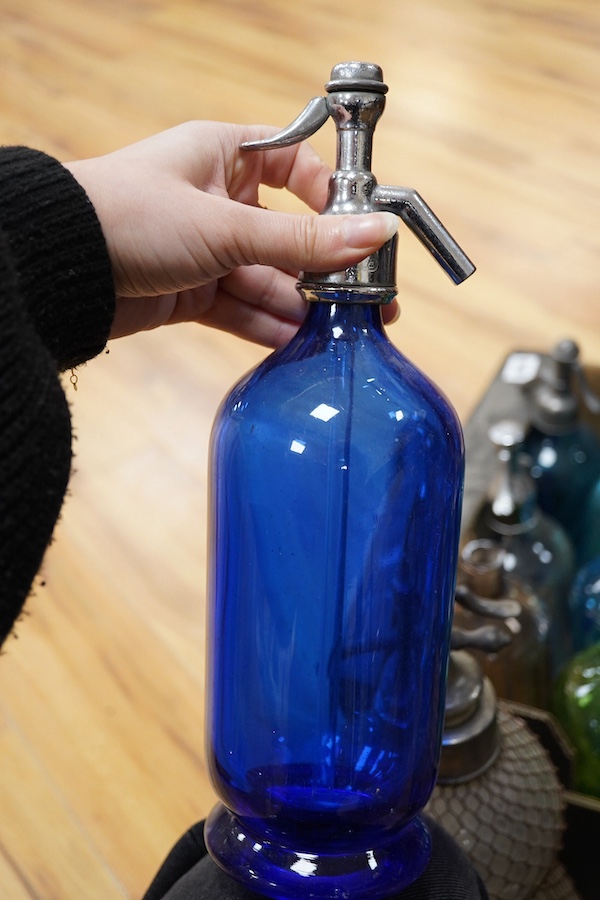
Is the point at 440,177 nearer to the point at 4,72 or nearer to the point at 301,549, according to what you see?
the point at 4,72

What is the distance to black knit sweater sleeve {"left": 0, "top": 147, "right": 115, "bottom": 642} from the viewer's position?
0.30 m

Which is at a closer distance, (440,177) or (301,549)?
(301,549)

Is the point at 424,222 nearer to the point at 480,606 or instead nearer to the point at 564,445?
the point at 480,606

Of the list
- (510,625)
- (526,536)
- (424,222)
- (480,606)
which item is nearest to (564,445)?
(526,536)

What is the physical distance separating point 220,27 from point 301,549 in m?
2.02

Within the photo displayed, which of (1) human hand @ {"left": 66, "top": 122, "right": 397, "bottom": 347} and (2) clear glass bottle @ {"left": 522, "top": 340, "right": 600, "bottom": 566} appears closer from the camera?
(1) human hand @ {"left": 66, "top": 122, "right": 397, "bottom": 347}

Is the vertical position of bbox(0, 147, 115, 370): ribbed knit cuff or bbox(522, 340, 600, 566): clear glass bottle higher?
bbox(0, 147, 115, 370): ribbed knit cuff

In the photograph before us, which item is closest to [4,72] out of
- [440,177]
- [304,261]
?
[440,177]

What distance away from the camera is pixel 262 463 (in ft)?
1.09

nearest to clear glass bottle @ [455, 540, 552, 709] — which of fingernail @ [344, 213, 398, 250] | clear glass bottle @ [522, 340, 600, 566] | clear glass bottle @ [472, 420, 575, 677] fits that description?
clear glass bottle @ [472, 420, 575, 677]

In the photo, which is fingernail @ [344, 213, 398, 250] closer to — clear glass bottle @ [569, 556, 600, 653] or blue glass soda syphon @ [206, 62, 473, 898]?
blue glass soda syphon @ [206, 62, 473, 898]

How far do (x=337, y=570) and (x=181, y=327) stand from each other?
2.91ft

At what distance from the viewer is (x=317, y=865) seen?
0.35 metres

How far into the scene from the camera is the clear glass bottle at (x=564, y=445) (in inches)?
29.4
